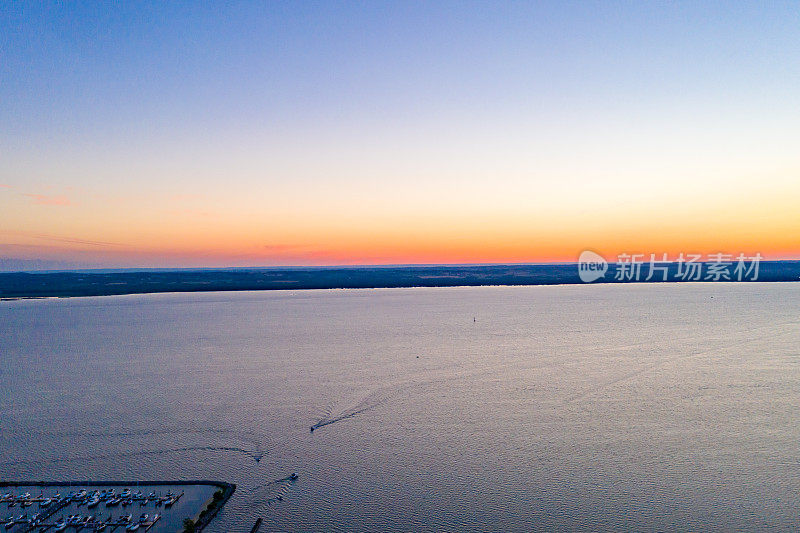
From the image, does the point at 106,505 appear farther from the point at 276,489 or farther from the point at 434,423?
the point at 434,423

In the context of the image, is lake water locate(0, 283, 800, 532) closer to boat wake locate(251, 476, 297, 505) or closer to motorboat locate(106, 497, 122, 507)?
boat wake locate(251, 476, 297, 505)

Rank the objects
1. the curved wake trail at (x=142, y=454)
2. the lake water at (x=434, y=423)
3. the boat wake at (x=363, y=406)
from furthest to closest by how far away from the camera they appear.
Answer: the boat wake at (x=363, y=406) → the curved wake trail at (x=142, y=454) → the lake water at (x=434, y=423)

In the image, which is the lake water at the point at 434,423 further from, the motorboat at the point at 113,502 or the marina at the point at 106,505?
Result: the motorboat at the point at 113,502

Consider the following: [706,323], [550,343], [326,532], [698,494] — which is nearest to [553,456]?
[698,494]

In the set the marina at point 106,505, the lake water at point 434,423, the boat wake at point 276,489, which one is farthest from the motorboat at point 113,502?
the boat wake at point 276,489

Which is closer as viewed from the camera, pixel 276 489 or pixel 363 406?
pixel 276 489

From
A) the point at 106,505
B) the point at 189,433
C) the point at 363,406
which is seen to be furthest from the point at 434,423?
the point at 106,505

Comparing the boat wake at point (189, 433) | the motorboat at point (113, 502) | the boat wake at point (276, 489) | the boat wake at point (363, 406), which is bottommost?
the boat wake at point (276, 489)

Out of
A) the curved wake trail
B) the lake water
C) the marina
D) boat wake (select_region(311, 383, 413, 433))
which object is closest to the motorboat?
the marina
